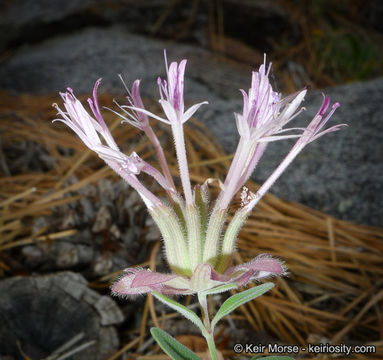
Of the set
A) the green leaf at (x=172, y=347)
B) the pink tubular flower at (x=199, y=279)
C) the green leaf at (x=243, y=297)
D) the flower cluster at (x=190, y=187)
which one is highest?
the flower cluster at (x=190, y=187)

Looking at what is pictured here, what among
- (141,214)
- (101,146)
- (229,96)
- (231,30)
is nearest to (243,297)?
(101,146)

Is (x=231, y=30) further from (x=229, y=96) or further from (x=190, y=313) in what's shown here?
(x=190, y=313)

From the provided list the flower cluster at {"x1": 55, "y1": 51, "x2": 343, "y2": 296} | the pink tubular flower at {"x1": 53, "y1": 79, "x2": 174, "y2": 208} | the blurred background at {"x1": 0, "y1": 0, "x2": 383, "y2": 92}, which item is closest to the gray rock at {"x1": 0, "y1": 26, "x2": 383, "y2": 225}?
the blurred background at {"x1": 0, "y1": 0, "x2": 383, "y2": 92}

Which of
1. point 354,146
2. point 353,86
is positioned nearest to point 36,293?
point 354,146

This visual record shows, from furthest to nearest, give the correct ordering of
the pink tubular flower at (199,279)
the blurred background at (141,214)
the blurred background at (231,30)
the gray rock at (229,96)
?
1. the blurred background at (231,30)
2. the gray rock at (229,96)
3. the blurred background at (141,214)
4. the pink tubular flower at (199,279)

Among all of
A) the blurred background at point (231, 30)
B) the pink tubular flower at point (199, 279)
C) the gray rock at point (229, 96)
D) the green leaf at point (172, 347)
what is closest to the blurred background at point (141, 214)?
the gray rock at point (229, 96)

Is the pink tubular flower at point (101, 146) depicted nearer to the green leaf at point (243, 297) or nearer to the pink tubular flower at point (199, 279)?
the pink tubular flower at point (199, 279)

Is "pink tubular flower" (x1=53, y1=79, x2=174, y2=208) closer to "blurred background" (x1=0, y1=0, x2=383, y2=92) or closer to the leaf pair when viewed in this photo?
the leaf pair
